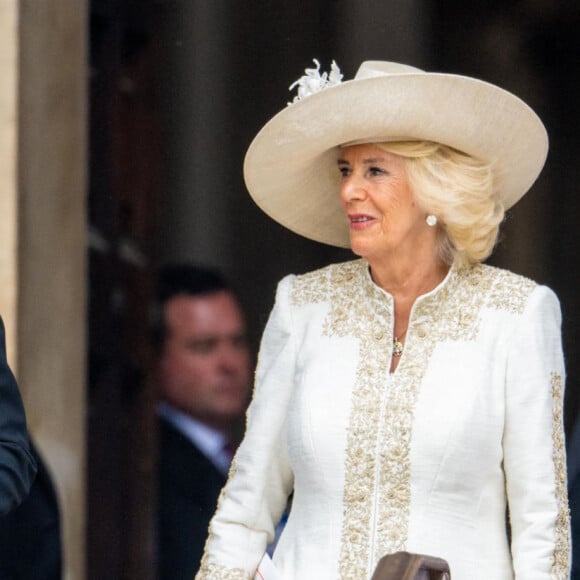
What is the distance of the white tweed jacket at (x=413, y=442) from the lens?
4.14 metres

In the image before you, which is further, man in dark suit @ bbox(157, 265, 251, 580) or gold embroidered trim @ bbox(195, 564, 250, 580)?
man in dark suit @ bbox(157, 265, 251, 580)

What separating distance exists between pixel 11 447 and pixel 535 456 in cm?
113

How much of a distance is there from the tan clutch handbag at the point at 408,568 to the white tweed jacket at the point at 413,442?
631 millimetres

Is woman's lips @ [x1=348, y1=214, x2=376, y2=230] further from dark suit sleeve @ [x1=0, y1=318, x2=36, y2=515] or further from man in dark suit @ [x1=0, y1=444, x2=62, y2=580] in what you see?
man in dark suit @ [x1=0, y1=444, x2=62, y2=580]

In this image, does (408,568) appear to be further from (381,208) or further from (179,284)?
(179,284)

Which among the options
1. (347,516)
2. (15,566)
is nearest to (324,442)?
(347,516)

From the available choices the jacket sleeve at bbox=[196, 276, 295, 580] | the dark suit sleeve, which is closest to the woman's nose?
the jacket sleeve at bbox=[196, 276, 295, 580]

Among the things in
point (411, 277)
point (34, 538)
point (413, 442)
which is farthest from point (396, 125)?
point (34, 538)

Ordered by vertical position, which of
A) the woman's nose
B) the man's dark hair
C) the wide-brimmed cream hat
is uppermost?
the wide-brimmed cream hat

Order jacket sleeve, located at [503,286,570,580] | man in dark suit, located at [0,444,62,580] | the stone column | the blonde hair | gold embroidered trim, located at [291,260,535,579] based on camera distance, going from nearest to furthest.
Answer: jacket sleeve, located at [503,286,570,580] < gold embroidered trim, located at [291,260,535,579] < the blonde hair < man in dark suit, located at [0,444,62,580] < the stone column

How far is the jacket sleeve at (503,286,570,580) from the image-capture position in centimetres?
408

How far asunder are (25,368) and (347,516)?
2.27m

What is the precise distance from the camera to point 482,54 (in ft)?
20.1

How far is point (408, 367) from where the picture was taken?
4297mm
